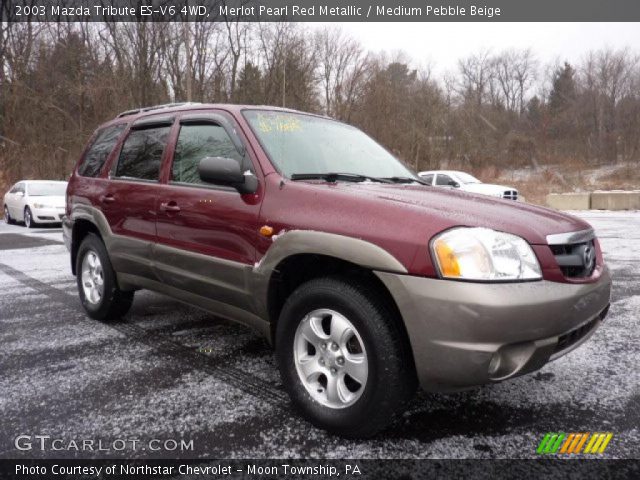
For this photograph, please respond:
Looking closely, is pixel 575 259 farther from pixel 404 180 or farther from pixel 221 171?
pixel 221 171

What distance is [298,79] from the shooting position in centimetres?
3123

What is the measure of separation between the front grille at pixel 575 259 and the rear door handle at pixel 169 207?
2.31 meters

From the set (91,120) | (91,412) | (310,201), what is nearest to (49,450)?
(91,412)

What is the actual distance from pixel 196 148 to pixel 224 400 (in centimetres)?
169

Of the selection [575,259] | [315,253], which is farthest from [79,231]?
[575,259]

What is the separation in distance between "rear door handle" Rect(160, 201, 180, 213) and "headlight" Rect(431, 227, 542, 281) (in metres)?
1.89

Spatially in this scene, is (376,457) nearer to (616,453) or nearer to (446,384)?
(446,384)

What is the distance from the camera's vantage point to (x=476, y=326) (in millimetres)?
1985

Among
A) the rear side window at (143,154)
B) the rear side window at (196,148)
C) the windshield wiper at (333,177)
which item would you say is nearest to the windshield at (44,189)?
the rear side window at (143,154)

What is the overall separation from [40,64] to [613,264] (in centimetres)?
2761

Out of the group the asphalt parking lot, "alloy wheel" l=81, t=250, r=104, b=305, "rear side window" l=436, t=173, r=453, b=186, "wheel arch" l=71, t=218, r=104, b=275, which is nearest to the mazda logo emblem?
the asphalt parking lot

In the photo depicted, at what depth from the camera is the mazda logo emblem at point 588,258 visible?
240 cm

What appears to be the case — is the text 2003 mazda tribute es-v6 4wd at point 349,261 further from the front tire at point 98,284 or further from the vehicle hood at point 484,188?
the vehicle hood at point 484,188

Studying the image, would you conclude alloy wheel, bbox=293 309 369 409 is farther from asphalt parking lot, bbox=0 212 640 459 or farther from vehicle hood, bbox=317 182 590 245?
vehicle hood, bbox=317 182 590 245
